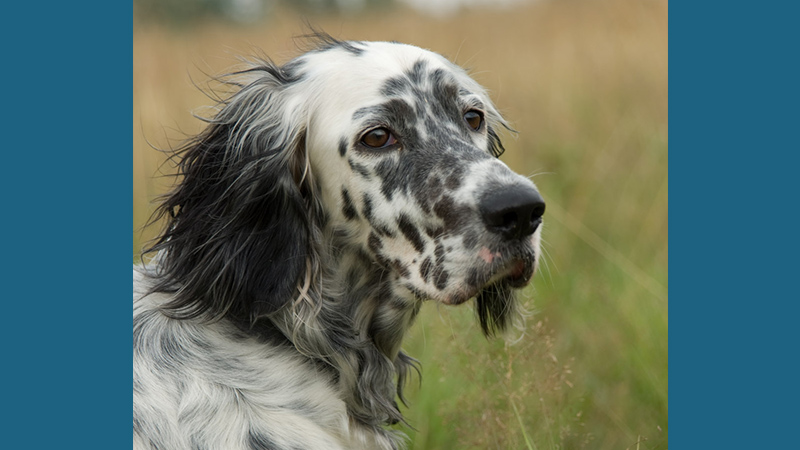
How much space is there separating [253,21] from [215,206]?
261cm

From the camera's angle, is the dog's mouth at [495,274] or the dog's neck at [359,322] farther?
the dog's neck at [359,322]

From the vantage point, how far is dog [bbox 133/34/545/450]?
3150 millimetres

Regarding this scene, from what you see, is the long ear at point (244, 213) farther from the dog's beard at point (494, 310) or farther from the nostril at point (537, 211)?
the dog's beard at point (494, 310)

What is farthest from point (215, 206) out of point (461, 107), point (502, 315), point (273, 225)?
point (502, 315)

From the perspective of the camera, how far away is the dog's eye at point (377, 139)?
3434mm

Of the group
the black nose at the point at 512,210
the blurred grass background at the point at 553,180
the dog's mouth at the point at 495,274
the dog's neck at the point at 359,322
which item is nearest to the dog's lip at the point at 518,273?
the dog's mouth at the point at 495,274

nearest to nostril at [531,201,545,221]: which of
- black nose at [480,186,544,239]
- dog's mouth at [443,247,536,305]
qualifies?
black nose at [480,186,544,239]

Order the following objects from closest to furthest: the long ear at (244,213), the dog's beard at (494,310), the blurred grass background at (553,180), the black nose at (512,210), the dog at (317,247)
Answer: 1. the black nose at (512,210)
2. the dog at (317,247)
3. the long ear at (244,213)
4. the dog's beard at (494,310)
5. the blurred grass background at (553,180)

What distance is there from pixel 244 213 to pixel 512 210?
1201mm

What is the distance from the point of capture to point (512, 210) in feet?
10.0

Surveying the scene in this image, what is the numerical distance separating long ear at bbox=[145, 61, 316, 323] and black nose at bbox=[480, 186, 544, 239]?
857 mm

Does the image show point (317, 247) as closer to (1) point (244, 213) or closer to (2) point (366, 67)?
(1) point (244, 213)

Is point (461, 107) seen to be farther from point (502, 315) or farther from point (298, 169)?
point (502, 315)

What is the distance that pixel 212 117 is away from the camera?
3920 mm
